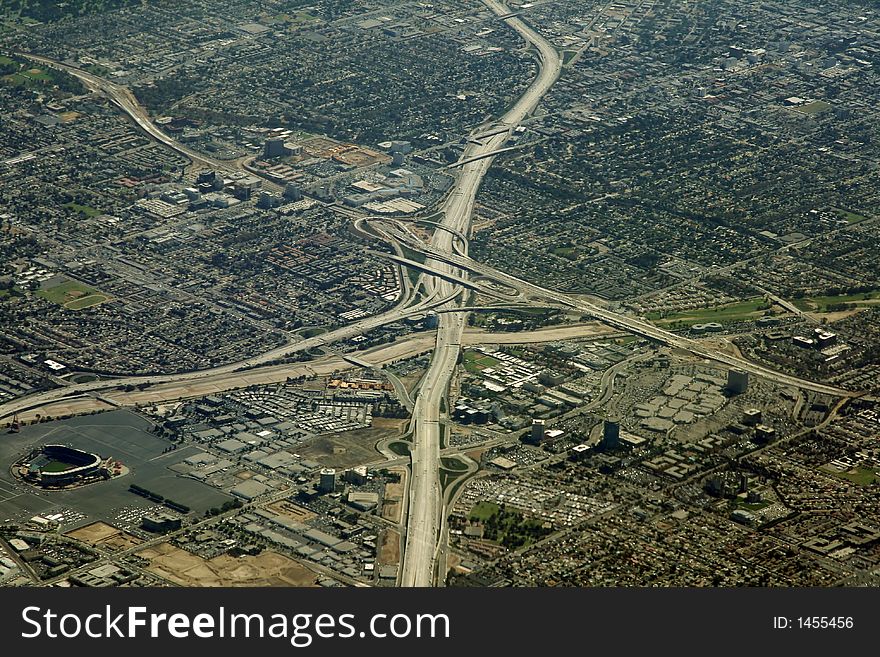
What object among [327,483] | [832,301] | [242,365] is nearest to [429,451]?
[327,483]

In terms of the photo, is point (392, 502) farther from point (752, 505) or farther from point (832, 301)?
point (832, 301)

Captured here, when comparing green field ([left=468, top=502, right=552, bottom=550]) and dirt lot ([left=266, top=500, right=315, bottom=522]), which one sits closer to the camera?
green field ([left=468, top=502, right=552, bottom=550])

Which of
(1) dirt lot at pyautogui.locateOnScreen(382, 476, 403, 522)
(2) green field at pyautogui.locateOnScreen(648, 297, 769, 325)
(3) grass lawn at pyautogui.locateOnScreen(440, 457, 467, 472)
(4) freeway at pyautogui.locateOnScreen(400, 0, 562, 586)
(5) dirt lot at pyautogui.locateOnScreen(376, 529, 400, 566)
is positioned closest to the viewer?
(5) dirt lot at pyautogui.locateOnScreen(376, 529, 400, 566)

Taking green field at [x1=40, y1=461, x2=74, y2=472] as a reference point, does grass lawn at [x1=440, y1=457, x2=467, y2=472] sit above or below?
above

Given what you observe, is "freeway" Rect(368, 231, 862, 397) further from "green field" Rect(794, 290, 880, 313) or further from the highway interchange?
"green field" Rect(794, 290, 880, 313)

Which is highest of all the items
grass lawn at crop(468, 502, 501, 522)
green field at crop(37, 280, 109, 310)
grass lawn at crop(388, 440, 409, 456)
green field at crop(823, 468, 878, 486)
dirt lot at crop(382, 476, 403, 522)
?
green field at crop(823, 468, 878, 486)

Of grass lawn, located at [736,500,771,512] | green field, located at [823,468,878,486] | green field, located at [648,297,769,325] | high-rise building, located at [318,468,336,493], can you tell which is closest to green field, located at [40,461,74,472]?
high-rise building, located at [318,468,336,493]

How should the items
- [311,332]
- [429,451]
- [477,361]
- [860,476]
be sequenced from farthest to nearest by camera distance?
[311,332] → [477,361] → [429,451] → [860,476]

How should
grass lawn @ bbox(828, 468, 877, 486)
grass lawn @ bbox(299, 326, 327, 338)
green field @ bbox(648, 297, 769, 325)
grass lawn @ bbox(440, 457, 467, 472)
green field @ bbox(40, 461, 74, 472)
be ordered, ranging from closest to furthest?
grass lawn @ bbox(828, 468, 877, 486) → green field @ bbox(40, 461, 74, 472) → grass lawn @ bbox(440, 457, 467, 472) → grass lawn @ bbox(299, 326, 327, 338) → green field @ bbox(648, 297, 769, 325)
